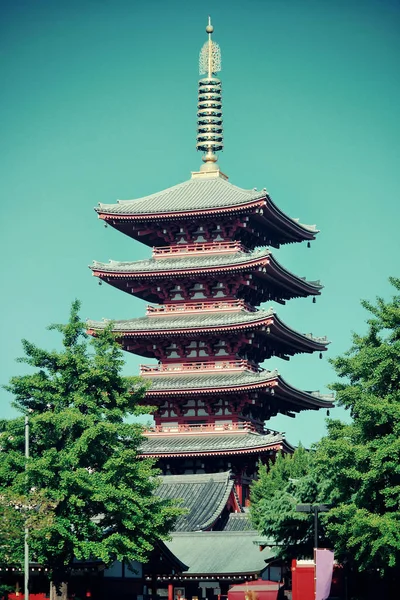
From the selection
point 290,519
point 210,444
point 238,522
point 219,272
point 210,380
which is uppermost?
point 219,272

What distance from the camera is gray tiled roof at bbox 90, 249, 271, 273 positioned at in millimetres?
89812

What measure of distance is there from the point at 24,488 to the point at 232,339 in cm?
2998

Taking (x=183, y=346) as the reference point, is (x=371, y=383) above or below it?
below

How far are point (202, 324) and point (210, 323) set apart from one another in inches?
19.3

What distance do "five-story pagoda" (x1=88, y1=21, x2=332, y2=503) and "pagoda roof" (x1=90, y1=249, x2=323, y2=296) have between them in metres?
0.06

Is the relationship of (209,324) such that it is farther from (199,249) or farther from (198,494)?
(198,494)

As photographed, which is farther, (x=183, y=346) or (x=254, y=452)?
(x=183, y=346)

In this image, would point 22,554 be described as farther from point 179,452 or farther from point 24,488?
point 179,452

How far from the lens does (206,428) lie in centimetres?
8981

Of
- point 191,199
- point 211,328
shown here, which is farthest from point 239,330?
point 191,199

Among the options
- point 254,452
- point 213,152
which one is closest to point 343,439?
point 254,452

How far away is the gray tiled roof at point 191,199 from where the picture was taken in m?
91.0

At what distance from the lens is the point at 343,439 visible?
206ft

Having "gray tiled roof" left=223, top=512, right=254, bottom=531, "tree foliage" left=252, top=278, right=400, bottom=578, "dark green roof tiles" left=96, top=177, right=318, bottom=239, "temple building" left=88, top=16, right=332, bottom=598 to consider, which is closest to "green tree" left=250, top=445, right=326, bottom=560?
"tree foliage" left=252, top=278, right=400, bottom=578
